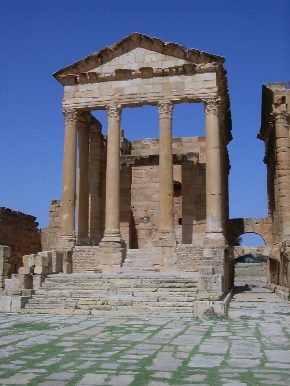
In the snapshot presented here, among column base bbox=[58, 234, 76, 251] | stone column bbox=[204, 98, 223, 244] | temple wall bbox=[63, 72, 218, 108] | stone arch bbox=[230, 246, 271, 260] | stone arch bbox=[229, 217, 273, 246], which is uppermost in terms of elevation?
temple wall bbox=[63, 72, 218, 108]

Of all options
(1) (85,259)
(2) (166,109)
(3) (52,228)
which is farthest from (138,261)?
(3) (52,228)

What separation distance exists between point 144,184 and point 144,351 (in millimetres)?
17917

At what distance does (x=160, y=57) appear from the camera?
68.6 ft

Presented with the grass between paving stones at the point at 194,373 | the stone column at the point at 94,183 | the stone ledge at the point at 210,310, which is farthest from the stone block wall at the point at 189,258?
the grass between paving stones at the point at 194,373

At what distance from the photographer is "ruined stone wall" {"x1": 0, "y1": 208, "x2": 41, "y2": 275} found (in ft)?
77.2

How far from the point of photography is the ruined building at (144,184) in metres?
17.7

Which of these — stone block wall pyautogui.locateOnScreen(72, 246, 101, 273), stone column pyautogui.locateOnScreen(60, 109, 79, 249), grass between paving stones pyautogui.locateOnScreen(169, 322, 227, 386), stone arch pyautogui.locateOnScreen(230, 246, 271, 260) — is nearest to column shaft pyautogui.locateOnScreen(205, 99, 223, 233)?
stone arch pyautogui.locateOnScreen(230, 246, 271, 260)

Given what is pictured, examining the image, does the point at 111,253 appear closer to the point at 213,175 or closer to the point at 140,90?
the point at 213,175

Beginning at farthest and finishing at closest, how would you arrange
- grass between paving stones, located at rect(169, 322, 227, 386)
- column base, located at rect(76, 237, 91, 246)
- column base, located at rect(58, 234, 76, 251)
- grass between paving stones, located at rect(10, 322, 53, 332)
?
1. column base, located at rect(76, 237, 91, 246)
2. column base, located at rect(58, 234, 76, 251)
3. grass between paving stones, located at rect(10, 322, 53, 332)
4. grass between paving stones, located at rect(169, 322, 227, 386)

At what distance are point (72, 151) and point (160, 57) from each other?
555cm

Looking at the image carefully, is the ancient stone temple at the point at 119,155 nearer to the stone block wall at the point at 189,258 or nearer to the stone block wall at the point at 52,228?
the stone block wall at the point at 189,258

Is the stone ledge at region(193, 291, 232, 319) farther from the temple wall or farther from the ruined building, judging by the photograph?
the temple wall

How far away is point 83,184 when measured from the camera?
74.6 feet

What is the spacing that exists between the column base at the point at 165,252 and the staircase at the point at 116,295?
3225mm
